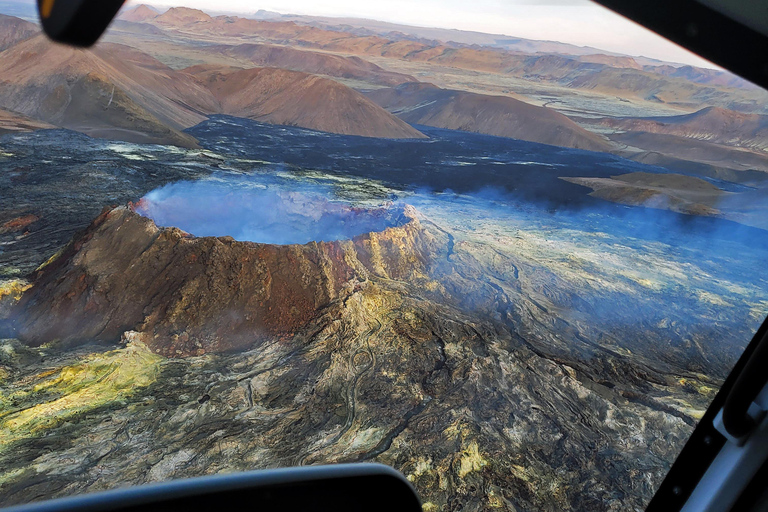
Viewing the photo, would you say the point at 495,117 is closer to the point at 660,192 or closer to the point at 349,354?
the point at 660,192

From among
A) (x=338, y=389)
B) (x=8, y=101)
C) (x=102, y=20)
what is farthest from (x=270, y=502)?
(x=8, y=101)

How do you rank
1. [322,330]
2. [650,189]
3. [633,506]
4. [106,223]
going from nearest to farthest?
[633,506] → [322,330] → [106,223] → [650,189]

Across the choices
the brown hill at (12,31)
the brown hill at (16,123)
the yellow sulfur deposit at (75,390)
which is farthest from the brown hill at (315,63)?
the yellow sulfur deposit at (75,390)

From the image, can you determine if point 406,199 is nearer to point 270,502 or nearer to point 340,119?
point 340,119

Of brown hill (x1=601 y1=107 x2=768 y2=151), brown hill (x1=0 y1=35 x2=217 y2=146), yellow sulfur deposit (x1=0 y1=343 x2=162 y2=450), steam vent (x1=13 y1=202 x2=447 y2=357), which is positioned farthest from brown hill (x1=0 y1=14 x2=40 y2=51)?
brown hill (x1=601 y1=107 x2=768 y2=151)

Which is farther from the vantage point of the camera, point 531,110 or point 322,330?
point 531,110

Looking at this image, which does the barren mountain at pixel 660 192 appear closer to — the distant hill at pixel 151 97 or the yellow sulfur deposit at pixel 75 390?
the distant hill at pixel 151 97
